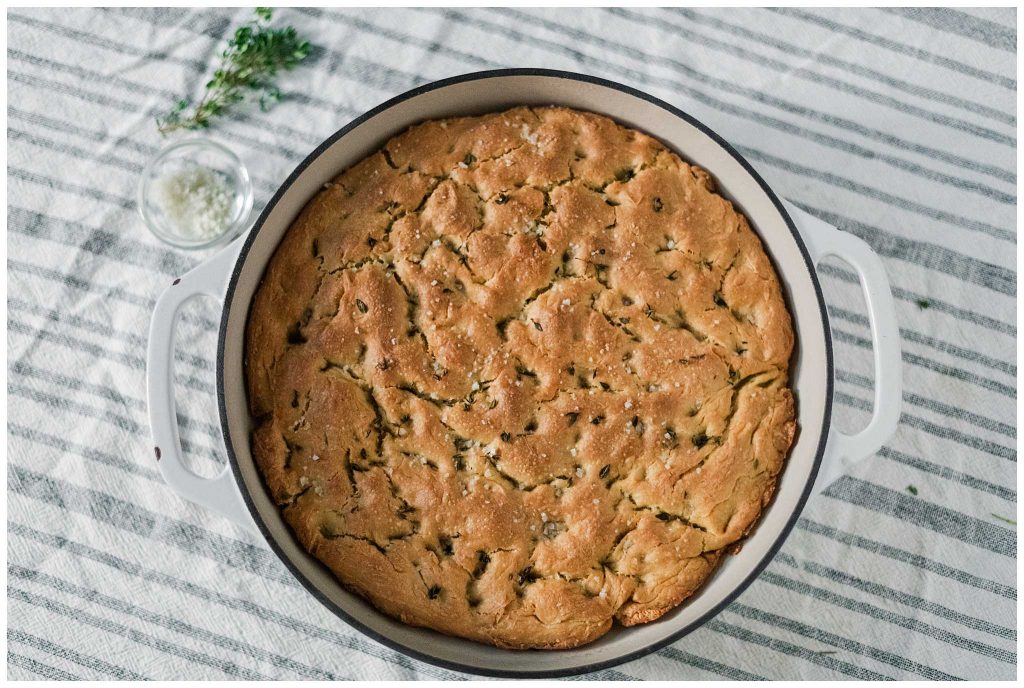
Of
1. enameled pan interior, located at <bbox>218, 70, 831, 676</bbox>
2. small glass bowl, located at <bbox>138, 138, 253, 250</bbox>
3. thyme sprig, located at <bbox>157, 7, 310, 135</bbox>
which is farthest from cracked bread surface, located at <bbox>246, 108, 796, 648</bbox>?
thyme sprig, located at <bbox>157, 7, 310, 135</bbox>

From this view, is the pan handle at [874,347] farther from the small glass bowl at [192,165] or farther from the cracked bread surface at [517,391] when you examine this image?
the small glass bowl at [192,165]

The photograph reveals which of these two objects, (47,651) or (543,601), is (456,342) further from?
(47,651)

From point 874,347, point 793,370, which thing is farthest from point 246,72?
point 874,347

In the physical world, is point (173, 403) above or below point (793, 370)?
below

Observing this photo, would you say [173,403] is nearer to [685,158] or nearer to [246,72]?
[246,72]

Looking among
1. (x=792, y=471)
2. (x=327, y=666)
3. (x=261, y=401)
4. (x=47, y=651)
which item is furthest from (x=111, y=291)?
(x=792, y=471)

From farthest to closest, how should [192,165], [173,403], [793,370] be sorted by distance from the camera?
[192,165]
[793,370]
[173,403]
